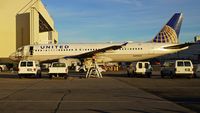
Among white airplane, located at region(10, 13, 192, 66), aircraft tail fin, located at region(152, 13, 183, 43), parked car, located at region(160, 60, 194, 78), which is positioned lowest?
parked car, located at region(160, 60, 194, 78)

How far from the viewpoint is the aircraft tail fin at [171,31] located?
61.8 m

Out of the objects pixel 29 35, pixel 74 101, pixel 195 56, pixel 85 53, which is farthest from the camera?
pixel 195 56

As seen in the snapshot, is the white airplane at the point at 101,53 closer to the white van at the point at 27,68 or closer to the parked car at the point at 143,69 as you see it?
the parked car at the point at 143,69

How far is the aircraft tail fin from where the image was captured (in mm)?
61750

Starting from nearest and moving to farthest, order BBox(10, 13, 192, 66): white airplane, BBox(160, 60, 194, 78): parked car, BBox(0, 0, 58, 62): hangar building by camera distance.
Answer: BBox(160, 60, 194, 78): parked car
BBox(10, 13, 192, 66): white airplane
BBox(0, 0, 58, 62): hangar building

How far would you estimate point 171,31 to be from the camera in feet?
203

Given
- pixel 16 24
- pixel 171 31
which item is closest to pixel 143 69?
pixel 171 31

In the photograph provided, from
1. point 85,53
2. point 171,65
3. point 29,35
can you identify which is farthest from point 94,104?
point 29,35

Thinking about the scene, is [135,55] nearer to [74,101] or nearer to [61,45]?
[61,45]

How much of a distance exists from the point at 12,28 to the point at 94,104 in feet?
193

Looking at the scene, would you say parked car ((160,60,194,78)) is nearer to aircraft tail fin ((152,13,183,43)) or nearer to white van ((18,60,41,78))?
white van ((18,60,41,78))

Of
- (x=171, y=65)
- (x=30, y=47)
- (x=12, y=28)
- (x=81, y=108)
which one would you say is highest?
(x=12, y=28)

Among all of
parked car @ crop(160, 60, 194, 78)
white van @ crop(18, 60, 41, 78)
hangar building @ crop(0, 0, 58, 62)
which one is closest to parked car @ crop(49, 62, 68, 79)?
white van @ crop(18, 60, 41, 78)

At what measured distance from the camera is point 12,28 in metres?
70.9
